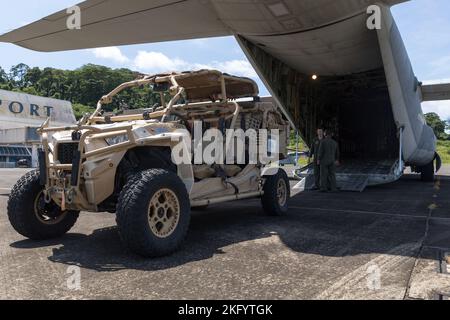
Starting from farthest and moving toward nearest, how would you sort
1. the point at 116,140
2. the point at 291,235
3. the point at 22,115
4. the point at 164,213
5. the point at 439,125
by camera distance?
the point at 439,125
the point at 22,115
the point at 291,235
the point at 116,140
the point at 164,213

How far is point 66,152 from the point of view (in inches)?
188

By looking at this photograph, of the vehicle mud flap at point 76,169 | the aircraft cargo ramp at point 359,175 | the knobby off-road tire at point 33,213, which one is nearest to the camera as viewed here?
the vehicle mud flap at point 76,169

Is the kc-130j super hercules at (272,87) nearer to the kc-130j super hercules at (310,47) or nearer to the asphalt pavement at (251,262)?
the kc-130j super hercules at (310,47)

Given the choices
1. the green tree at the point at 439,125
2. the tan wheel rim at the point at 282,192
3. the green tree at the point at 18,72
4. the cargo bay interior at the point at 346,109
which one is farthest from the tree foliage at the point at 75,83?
the tan wheel rim at the point at 282,192

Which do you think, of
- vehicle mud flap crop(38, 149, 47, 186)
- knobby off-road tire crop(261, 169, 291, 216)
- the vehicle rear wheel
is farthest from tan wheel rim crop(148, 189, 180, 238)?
the vehicle rear wheel

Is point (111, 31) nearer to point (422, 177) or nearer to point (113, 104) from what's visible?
point (113, 104)

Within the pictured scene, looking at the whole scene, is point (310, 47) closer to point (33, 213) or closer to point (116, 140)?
point (116, 140)

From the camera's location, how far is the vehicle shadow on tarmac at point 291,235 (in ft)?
13.9

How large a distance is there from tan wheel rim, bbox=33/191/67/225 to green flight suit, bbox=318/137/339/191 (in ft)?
22.0

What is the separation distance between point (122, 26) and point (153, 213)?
7018 millimetres

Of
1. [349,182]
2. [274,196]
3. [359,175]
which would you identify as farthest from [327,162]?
[274,196]

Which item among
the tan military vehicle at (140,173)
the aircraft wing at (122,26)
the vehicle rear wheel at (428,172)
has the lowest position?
the vehicle rear wheel at (428,172)

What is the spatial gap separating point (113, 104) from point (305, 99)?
24.9ft

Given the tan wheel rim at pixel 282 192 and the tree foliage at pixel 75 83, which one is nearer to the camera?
the tan wheel rim at pixel 282 192
